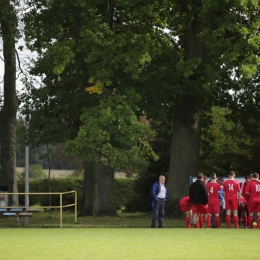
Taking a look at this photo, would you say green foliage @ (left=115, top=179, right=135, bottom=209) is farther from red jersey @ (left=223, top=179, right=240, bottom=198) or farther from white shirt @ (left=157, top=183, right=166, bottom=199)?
red jersey @ (left=223, top=179, right=240, bottom=198)

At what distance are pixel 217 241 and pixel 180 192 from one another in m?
14.3

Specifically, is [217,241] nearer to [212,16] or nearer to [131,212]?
[212,16]

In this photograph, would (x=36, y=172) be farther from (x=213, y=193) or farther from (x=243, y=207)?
(x=213, y=193)

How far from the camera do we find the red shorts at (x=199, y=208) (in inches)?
1069

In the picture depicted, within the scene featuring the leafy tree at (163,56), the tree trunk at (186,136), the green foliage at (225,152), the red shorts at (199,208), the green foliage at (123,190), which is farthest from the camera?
the green foliage at (123,190)

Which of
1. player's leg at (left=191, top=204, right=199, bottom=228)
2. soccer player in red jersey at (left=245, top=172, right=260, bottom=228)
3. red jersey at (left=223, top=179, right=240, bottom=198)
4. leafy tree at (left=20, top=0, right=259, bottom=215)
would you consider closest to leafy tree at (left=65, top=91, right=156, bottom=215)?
leafy tree at (left=20, top=0, right=259, bottom=215)

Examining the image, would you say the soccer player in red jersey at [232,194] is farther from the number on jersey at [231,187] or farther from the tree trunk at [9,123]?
the tree trunk at [9,123]

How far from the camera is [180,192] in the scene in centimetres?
3425

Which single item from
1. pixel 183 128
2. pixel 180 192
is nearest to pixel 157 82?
pixel 183 128

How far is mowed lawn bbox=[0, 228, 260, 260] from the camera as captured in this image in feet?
53.1

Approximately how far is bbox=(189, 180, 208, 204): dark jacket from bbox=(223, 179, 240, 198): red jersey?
27.2 inches

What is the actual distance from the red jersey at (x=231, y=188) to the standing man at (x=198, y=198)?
0.69m

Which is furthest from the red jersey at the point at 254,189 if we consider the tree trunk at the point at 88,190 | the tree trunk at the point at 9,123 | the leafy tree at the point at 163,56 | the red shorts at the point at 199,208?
the tree trunk at the point at 9,123

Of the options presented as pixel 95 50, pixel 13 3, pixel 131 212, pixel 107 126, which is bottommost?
pixel 131 212
